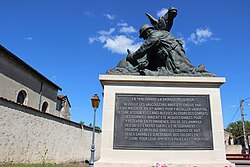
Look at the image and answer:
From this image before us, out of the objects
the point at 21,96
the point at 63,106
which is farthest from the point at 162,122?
the point at 63,106

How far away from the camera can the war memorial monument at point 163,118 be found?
504cm

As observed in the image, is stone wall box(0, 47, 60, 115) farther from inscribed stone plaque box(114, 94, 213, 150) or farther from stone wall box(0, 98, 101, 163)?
inscribed stone plaque box(114, 94, 213, 150)

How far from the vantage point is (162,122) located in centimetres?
527

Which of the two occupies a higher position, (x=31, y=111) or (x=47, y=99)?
(x=47, y=99)

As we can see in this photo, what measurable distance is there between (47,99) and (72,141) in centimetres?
971

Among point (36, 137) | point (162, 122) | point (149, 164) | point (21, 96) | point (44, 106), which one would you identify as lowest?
point (149, 164)

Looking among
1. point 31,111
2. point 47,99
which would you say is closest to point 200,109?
point 31,111

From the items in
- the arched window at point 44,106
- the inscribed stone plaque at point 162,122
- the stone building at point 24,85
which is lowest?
the inscribed stone plaque at point 162,122

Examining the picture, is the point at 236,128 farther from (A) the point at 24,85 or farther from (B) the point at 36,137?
(B) the point at 36,137

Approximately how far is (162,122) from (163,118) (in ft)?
0.31

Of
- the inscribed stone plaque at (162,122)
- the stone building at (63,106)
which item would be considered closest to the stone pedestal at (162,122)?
the inscribed stone plaque at (162,122)

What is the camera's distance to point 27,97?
2420 centimetres

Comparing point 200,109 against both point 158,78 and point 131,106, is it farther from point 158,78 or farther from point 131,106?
point 131,106

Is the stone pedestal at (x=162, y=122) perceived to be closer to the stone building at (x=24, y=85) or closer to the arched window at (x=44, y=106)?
the stone building at (x=24, y=85)
